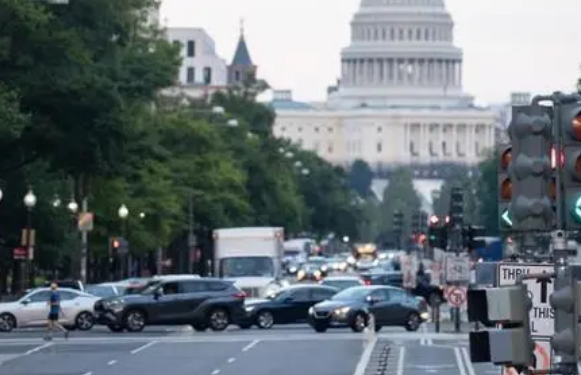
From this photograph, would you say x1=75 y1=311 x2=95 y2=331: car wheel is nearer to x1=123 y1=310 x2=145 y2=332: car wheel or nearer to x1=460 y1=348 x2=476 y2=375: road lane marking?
x1=123 y1=310 x2=145 y2=332: car wheel

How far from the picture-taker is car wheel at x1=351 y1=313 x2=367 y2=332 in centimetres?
6438

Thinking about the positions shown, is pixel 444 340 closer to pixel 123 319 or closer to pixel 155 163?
pixel 123 319

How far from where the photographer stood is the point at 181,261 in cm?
12750

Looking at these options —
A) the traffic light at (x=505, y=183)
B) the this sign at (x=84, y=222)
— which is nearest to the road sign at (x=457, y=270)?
the this sign at (x=84, y=222)

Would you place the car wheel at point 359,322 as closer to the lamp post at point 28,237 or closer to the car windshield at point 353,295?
the car windshield at point 353,295

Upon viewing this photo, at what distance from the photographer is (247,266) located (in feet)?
279

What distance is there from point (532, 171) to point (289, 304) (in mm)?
51365

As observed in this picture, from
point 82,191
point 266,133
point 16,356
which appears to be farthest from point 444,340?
point 266,133

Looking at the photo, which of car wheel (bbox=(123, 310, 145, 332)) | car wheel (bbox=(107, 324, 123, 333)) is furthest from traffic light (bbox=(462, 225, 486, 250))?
car wheel (bbox=(107, 324, 123, 333))

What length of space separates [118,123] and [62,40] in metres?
3.01

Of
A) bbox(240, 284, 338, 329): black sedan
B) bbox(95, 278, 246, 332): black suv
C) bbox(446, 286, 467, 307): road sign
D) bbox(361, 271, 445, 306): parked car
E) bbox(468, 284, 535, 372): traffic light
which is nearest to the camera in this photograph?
bbox(468, 284, 535, 372): traffic light

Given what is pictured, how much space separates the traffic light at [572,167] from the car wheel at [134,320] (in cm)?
4616

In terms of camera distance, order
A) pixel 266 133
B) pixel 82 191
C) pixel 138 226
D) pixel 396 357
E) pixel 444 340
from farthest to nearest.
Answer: pixel 266 133 → pixel 138 226 → pixel 82 191 → pixel 444 340 → pixel 396 357

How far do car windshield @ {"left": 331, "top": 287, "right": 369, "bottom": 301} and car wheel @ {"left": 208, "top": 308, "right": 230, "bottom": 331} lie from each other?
277 cm
